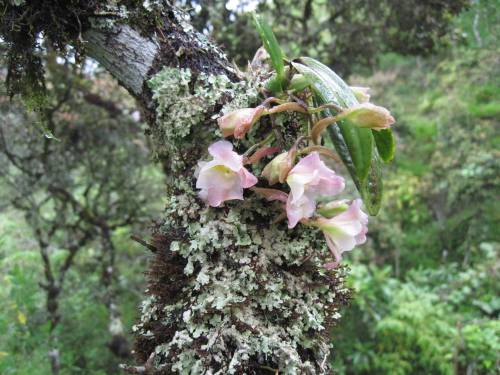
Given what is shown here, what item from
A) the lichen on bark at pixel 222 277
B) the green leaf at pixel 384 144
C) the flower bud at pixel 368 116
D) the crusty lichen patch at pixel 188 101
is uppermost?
the crusty lichen patch at pixel 188 101

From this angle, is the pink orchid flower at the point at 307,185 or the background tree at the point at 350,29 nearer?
the pink orchid flower at the point at 307,185

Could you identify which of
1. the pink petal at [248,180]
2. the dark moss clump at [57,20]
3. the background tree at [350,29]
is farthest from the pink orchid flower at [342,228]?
the background tree at [350,29]

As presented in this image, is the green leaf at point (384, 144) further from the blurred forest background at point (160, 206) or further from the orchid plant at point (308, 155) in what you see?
the blurred forest background at point (160, 206)

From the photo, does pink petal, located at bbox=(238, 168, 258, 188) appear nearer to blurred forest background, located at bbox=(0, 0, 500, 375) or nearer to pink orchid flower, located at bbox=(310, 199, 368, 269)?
pink orchid flower, located at bbox=(310, 199, 368, 269)

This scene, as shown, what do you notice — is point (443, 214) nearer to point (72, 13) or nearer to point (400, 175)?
point (400, 175)

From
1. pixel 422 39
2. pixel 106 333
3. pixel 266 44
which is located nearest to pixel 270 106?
pixel 266 44

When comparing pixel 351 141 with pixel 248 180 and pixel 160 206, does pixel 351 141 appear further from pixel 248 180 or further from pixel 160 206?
pixel 160 206

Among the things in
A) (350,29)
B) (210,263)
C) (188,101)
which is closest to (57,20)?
(188,101)

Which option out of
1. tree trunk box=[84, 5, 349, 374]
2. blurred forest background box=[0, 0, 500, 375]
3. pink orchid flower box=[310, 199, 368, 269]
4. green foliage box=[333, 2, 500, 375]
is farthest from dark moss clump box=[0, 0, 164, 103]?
green foliage box=[333, 2, 500, 375]
